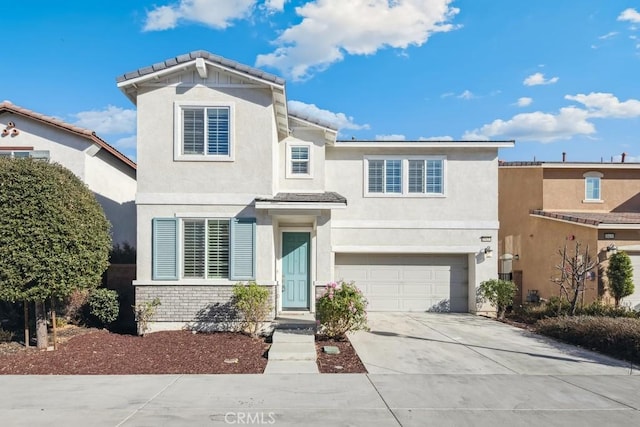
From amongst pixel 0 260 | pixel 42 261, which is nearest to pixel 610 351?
pixel 42 261

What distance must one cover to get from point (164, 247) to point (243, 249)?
1916 millimetres

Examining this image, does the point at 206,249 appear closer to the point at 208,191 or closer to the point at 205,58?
the point at 208,191

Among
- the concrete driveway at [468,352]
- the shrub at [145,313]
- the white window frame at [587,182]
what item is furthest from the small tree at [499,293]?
the shrub at [145,313]

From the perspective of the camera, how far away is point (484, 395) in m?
7.19

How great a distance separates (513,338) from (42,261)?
10.8 m

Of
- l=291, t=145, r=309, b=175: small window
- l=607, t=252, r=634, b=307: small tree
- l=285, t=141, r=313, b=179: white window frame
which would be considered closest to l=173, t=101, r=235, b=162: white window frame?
l=285, t=141, r=313, b=179: white window frame

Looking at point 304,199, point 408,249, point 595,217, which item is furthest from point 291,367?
point 595,217

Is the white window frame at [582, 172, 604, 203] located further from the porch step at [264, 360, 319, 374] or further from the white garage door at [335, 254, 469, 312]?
the porch step at [264, 360, 319, 374]

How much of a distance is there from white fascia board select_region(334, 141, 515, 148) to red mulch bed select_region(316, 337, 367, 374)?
6833 millimetres

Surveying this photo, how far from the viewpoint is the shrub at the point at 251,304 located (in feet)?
36.2

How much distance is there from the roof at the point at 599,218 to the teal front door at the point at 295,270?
30.7ft

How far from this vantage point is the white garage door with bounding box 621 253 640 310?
15852 millimetres

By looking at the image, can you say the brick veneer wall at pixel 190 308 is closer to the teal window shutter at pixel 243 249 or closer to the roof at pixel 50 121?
the teal window shutter at pixel 243 249

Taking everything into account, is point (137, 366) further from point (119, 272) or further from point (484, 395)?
point (484, 395)
